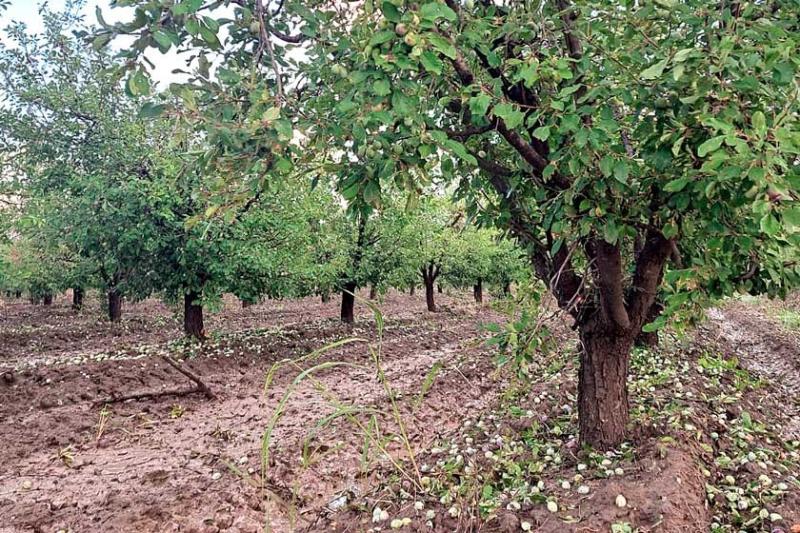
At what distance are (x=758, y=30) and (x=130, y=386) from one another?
8.03 meters

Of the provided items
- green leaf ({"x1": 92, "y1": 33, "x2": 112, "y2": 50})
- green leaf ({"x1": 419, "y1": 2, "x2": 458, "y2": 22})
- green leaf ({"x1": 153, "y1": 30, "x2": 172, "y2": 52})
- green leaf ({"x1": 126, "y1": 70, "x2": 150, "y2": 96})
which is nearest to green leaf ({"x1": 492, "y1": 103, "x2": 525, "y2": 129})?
green leaf ({"x1": 419, "y1": 2, "x2": 458, "y2": 22})

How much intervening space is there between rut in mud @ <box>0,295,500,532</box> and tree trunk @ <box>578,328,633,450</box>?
1.03 meters

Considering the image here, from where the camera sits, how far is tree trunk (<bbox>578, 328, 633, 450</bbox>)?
3682 mm

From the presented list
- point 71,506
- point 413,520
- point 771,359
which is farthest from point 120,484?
point 771,359

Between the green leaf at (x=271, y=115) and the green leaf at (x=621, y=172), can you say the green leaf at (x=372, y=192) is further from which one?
the green leaf at (x=621, y=172)

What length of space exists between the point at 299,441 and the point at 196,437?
1.33 m

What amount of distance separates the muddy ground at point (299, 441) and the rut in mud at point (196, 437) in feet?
0.07

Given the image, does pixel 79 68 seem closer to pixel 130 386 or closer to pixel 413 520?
pixel 130 386

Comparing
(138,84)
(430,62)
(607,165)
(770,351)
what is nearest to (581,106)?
(607,165)

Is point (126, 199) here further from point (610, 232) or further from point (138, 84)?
point (610, 232)

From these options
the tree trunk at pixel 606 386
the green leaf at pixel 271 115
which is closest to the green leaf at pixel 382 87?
the green leaf at pixel 271 115

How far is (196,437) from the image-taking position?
17.9 feet

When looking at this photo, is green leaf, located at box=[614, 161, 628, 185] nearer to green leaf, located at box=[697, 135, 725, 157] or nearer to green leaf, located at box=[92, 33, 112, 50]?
green leaf, located at box=[697, 135, 725, 157]

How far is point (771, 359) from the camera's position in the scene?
9.94 metres
